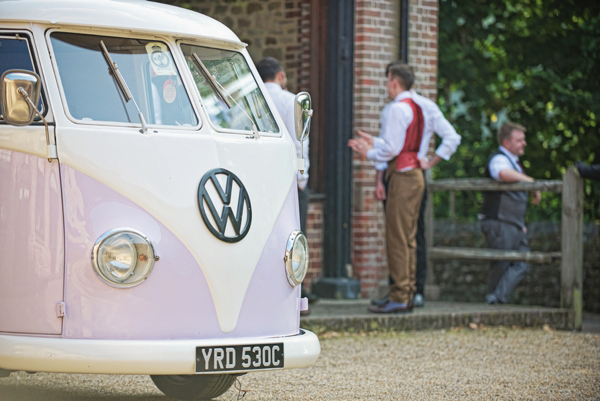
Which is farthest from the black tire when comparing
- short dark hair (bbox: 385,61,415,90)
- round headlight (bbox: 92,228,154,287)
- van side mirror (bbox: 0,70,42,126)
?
short dark hair (bbox: 385,61,415,90)

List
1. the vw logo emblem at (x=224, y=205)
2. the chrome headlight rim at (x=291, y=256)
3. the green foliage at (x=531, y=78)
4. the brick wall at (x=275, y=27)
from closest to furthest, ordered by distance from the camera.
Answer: the vw logo emblem at (x=224, y=205)
the chrome headlight rim at (x=291, y=256)
the brick wall at (x=275, y=27)
the green foliage at (x=531, y=78)

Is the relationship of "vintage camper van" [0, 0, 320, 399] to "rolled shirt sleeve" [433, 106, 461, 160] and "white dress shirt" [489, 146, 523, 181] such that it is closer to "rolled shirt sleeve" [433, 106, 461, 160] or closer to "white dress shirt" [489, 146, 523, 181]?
"rolled shirt sleeve" [433, 106, 461, 160]

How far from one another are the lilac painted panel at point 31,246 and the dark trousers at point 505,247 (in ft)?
20.7

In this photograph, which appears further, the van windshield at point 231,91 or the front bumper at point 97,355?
the van windshield at point 231,91

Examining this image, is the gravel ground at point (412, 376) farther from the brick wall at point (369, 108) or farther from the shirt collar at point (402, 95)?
the shirt collar at point (402, 95)

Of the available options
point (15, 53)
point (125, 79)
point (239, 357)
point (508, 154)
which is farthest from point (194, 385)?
point (508, 154)

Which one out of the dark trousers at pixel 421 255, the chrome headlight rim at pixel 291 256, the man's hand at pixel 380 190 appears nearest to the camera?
the chrome headlight rim at pixel 291 256

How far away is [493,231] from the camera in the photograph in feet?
33.8

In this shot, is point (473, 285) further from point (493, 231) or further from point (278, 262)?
point (278, 262)

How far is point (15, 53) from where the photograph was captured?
497 centimetres

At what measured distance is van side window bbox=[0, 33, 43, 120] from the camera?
496cm

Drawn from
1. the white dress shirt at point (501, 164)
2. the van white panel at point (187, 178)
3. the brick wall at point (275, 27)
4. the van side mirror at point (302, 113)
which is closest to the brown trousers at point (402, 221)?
the white dress shirt at point (501, 164)

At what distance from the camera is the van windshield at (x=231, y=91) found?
5305 mm

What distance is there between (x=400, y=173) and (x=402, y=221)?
16.4 inches
